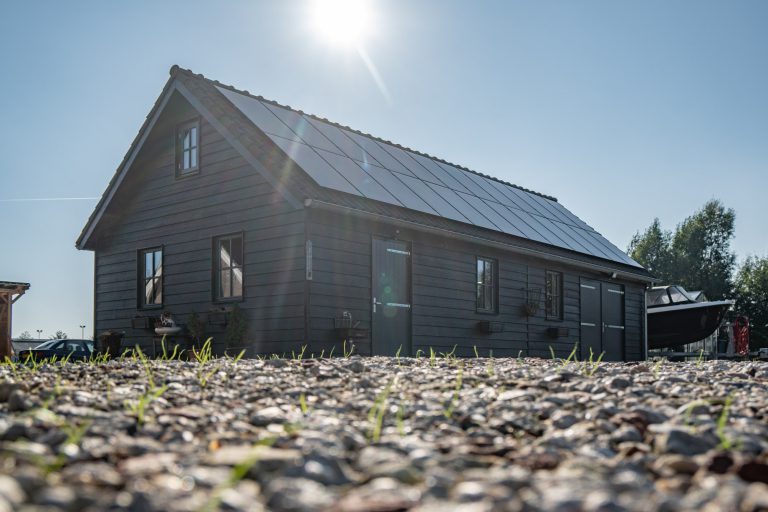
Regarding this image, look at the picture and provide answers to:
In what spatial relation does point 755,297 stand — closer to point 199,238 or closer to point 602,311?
point 602,311

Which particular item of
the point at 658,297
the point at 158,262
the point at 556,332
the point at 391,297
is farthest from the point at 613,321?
the point at 158,262

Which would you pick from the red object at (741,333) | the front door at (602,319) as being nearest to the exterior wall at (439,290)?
the front door at (602,319)

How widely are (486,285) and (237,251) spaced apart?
4369mm

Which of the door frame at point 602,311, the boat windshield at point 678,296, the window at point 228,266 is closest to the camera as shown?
the window at point 228,266

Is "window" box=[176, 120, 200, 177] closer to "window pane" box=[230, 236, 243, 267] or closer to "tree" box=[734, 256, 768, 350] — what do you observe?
"window pane" box=[230, 236, 243, 267]

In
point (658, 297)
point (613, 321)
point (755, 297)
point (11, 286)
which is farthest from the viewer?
point (755, 297)

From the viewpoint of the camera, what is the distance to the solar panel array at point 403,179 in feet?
37.5

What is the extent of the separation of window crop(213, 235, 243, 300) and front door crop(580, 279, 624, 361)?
25.0ft

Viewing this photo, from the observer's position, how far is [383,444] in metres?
3.04

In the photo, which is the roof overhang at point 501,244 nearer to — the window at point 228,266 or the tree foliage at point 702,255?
the window at point 228,266

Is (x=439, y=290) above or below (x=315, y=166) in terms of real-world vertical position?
below

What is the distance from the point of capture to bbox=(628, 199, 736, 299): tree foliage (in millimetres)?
45625

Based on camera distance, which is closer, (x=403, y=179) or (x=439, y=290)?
(x=439, y=290)

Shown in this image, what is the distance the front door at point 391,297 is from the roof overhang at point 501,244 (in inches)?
21.9
